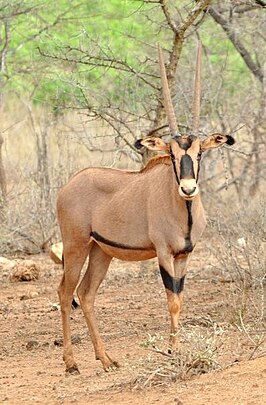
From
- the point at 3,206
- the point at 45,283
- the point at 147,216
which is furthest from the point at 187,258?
the point at 3,206

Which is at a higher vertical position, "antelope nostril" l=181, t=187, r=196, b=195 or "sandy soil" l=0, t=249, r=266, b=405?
"antelope nostril" l=181, t=187, r=196, b=195

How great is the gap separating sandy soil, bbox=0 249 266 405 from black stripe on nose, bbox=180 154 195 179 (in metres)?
1.16

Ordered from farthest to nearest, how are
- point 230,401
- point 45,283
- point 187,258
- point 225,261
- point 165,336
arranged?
point 45,283, point 225,261, point 165,336, point 187,258, point 230,401

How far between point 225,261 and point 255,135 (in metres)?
4.83

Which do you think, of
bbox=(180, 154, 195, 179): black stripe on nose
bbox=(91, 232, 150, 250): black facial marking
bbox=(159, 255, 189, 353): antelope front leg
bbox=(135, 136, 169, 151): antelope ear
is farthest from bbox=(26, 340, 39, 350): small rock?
bbox=(180, 154, 195, 179): black stripe on nose

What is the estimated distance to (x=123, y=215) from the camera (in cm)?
902

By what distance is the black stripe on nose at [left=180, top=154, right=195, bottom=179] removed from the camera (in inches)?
325

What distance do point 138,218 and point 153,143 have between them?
0.62 metres

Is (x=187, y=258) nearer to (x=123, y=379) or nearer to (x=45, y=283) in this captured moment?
(x=123, y=379)

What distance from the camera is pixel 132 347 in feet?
31.2

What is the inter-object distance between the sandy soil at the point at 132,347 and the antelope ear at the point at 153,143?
1.47 m

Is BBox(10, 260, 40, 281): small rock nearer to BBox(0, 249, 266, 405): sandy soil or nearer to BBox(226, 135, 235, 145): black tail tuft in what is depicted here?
BBox(0, 249, 266, 405): sandy soil

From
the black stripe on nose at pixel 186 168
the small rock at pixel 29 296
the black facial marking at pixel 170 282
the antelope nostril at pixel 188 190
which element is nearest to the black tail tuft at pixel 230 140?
the black stripe on nose at pixel 186 168

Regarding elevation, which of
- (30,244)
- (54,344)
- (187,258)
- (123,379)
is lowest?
(30,244)
